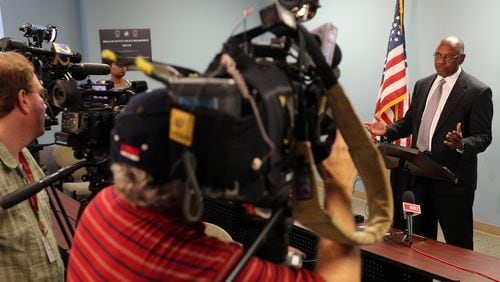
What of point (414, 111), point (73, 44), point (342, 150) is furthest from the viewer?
point (73, 44)

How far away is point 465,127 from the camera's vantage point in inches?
108

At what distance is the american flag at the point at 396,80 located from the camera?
383 centimetres

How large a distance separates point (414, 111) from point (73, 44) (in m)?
3.92

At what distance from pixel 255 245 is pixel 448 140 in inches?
90.2

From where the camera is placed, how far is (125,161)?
679mm

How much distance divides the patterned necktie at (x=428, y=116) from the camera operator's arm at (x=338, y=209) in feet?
7.59

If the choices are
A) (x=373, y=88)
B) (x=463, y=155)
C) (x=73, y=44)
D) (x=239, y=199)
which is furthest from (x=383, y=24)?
(x=239, y=199)

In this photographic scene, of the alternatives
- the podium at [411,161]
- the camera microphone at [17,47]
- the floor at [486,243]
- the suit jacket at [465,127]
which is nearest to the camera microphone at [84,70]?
the camera microphone at [17,47]

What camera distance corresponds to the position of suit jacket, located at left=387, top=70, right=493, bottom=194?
2664mm

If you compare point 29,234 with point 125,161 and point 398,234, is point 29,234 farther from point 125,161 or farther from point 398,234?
point 398,234

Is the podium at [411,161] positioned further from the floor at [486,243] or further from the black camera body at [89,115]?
the floor at [486,243]

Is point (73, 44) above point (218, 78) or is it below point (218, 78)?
above

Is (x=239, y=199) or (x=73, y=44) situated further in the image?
(x=73, y=44)

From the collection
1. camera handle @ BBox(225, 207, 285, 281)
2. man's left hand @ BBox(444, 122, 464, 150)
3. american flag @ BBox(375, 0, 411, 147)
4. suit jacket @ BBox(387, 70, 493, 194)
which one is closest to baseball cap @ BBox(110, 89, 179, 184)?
camera handle @ BBox(225, 207, 285, 281)
